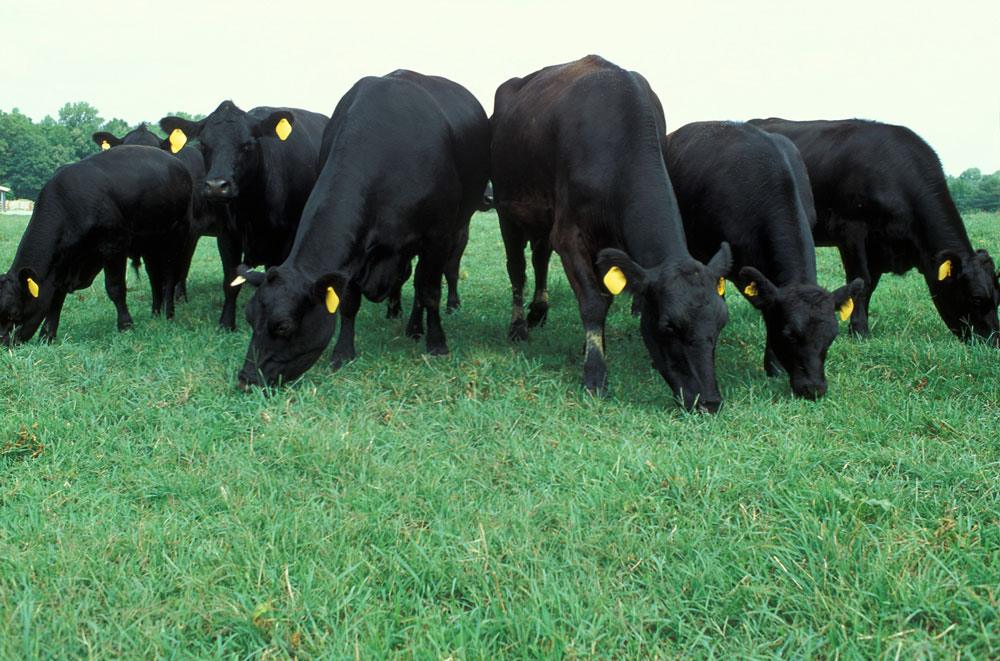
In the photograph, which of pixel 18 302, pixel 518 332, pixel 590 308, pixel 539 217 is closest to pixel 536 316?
pixel 518 332

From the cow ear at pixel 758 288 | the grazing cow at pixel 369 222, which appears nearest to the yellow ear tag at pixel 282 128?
the grazing cow at pixel 369 222

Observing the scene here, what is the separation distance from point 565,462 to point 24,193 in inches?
3599

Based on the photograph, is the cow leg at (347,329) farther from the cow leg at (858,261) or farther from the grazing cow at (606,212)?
the cow leg at (858,261)

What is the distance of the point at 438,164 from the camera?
19.3 feet

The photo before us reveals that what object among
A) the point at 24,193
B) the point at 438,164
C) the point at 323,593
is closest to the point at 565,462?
the point at 323,593

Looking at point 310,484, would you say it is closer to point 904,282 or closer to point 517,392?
point 517,392

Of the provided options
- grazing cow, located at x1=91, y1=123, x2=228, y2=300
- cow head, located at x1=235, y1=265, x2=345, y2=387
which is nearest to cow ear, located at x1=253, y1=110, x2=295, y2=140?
grazing cow, located at x1=91, y1=123, x2=228, y2=300

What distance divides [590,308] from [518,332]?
1.65 metres

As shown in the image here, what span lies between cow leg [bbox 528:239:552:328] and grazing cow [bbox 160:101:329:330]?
2364mm

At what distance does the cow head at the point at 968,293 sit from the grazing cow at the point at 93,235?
757 centimetres

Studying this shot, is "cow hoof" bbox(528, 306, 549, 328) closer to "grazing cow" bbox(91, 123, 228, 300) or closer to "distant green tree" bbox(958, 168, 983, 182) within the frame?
"grazing cow" bbox(91, 123, 228, 300)

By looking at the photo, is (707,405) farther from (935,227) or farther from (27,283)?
(27,283)

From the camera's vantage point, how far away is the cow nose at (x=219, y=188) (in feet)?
20.4

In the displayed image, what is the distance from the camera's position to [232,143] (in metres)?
6.62
